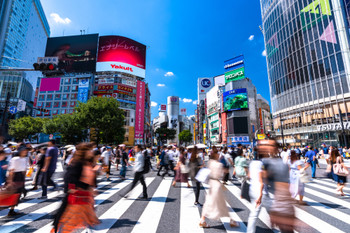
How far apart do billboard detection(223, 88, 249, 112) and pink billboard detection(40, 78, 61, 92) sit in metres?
51.3

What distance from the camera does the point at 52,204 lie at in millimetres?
5230

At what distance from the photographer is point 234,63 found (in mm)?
54250

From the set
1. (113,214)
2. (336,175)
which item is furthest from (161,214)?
(336,175)

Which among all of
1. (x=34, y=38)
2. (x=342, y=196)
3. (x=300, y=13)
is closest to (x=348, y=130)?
(x=300, y=13)

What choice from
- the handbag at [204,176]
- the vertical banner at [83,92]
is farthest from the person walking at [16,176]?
the vertical banner at [83,92]

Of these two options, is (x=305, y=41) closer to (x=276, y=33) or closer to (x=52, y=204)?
(x=276, y=33)

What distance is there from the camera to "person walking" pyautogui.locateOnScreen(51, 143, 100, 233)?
2.55 meters

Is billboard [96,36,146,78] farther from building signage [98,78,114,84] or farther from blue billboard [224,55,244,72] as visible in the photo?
blue billboard [224,55,244,72]

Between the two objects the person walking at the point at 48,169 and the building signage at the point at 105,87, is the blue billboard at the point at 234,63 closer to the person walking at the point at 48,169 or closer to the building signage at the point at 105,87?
the building signage at the point at 105,87

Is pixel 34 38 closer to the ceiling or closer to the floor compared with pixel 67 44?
closer to the ceiling

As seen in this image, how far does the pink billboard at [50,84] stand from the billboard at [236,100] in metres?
51.3

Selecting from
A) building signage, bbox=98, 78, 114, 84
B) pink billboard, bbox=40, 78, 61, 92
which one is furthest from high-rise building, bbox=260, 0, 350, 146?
pink billboard, bbox=40, 78, 61, 92

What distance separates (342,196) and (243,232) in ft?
17.2

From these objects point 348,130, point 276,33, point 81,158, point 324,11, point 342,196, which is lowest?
point 342,196
